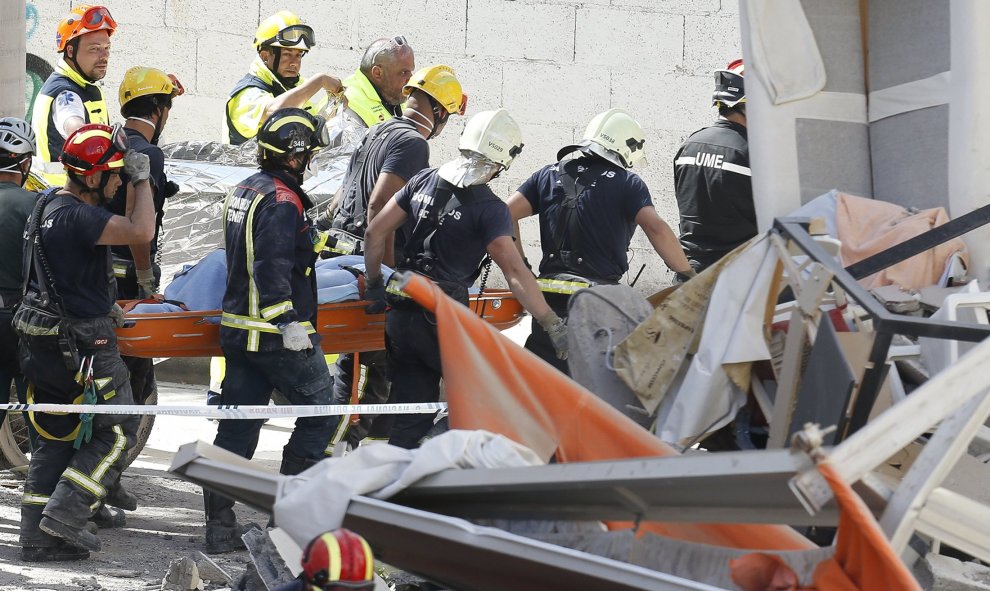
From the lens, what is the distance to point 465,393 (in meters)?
3.84

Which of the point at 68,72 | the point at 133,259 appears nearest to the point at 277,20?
the point at 68,72

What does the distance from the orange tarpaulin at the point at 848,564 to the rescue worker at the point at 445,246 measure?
288cm

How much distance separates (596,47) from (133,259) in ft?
17.4

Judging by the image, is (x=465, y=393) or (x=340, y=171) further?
(x=340, y=171)

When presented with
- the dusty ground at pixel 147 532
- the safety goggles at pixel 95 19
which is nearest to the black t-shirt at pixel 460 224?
the dusty ground at pixel 147 532

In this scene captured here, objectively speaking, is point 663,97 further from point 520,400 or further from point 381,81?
point 520,400

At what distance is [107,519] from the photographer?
18.9 ft

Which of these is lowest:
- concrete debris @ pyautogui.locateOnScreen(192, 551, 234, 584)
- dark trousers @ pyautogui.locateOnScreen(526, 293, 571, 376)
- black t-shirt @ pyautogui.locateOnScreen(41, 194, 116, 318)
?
concrete debris @ pyautogui.locateOnScreen(192, 551, 234, 584)

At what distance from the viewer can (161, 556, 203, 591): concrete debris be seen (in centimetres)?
456

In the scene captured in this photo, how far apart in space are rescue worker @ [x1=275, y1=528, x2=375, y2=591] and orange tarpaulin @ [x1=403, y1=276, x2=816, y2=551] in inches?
41.5

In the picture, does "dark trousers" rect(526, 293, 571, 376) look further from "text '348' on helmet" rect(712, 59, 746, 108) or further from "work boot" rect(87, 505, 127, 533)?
"work boot" rect(87, 505, 127, 533)

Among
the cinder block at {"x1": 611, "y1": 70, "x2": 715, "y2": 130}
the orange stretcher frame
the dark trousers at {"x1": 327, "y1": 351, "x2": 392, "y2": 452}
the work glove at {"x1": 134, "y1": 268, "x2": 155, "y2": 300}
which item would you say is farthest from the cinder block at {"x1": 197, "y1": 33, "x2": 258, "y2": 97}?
the orange stretcher frame

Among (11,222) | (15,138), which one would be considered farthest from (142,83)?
(11,222)

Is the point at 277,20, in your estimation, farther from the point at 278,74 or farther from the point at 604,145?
the point at 604,145
